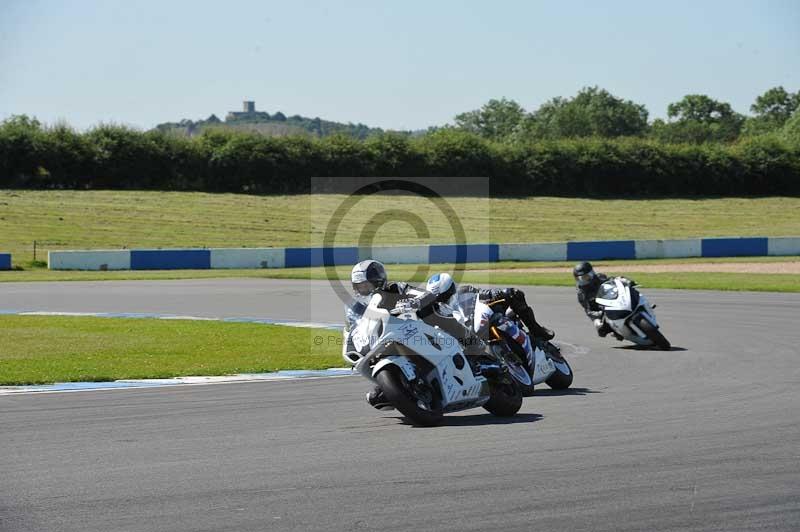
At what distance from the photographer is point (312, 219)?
49.3m

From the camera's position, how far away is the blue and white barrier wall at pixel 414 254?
117ft

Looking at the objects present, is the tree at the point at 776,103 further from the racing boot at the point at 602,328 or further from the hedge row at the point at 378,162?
the racing boot at the point at 602,328

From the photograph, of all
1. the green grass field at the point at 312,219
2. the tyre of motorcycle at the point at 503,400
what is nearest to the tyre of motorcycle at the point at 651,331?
the tyre of motorcycle at the point at 503,400

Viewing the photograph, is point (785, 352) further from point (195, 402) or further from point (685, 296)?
point (685, 296)

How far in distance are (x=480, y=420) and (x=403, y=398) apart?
1014 mm

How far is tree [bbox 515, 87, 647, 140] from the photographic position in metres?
126

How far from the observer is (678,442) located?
26.6ft

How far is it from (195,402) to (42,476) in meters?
3.72

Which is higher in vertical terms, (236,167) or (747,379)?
(236,167)

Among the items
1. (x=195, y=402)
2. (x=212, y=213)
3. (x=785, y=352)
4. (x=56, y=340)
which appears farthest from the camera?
(x=212, y=213)

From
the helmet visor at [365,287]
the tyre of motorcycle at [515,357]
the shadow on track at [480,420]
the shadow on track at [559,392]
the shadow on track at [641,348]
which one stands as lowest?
the shadow on track at [641,348]

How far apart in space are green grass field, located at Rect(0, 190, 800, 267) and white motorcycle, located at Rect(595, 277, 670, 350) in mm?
25299

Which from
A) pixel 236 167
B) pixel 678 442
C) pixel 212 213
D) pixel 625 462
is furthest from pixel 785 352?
pixel 236 167

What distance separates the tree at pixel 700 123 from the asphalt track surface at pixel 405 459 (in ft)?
395
